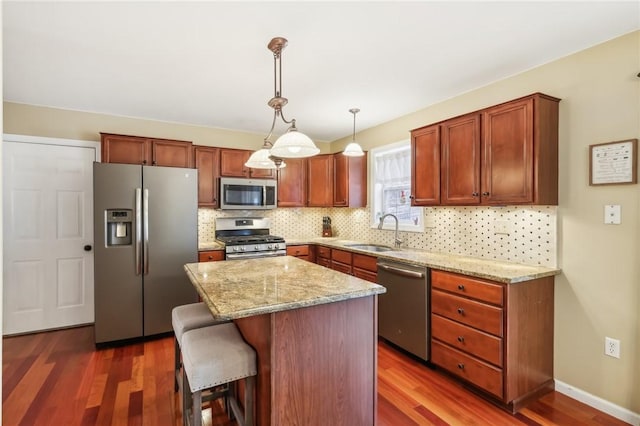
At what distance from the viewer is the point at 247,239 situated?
14.0 ft

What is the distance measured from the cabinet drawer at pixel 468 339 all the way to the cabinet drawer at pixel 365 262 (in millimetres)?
825

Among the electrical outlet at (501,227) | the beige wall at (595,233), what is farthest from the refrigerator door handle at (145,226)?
the beige wall at (595,233)

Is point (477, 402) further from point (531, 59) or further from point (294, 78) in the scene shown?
point (294, 78)

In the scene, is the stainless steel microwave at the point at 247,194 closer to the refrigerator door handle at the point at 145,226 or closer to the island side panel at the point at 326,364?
the refrigerator door handle at the point at 145,226

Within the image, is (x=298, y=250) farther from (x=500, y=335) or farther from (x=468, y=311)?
(x=500, y=335)

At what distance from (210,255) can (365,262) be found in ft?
5.72

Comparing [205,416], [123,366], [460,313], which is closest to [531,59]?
[460,313]

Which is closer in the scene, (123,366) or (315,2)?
(315,2)

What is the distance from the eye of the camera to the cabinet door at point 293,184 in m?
4.75

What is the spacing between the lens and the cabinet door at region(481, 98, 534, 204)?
94.5 inches

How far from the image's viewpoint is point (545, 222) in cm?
256

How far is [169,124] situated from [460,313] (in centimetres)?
381

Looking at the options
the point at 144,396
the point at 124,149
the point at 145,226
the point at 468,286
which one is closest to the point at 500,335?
the point at 468,286

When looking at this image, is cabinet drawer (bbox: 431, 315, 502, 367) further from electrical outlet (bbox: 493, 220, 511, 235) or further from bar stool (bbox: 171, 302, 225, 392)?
bar stool (bbox: 171, 302, 225, 392)
